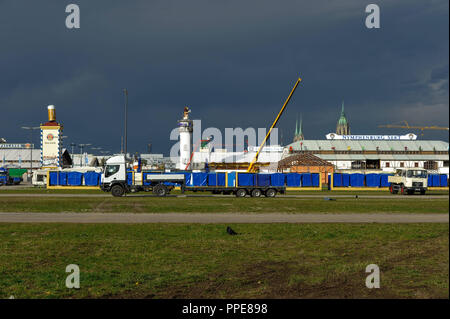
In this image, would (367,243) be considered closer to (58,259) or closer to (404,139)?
(58,259)

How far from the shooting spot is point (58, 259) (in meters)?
12.1

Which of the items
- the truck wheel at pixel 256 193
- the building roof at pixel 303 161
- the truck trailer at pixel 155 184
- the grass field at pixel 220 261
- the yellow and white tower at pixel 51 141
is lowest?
the grass field at pixel 220 261

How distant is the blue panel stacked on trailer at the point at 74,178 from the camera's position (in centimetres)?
6284

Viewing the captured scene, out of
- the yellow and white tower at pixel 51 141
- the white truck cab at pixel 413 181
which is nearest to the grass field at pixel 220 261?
the white truck cab at pixel 413 181

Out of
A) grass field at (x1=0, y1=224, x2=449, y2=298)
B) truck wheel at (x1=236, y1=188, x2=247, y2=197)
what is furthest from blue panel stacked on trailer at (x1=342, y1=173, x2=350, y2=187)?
grass field at (x1=0, y1=224, x2=449, y2=298)

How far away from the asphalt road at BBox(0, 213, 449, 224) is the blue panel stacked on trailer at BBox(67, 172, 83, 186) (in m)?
40.1

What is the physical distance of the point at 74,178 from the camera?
6288 centimetres

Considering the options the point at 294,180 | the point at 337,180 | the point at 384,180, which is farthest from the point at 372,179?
the point at 294,180

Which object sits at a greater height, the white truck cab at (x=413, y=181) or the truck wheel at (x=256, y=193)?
the white truck cab at (x=413, y=181)

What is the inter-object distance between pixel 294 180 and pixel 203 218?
42318 mm

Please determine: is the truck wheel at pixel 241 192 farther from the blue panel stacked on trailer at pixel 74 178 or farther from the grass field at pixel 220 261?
the blue panel stacked on trailer at pixel 74 178

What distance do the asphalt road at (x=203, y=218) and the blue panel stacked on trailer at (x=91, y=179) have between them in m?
39.9
